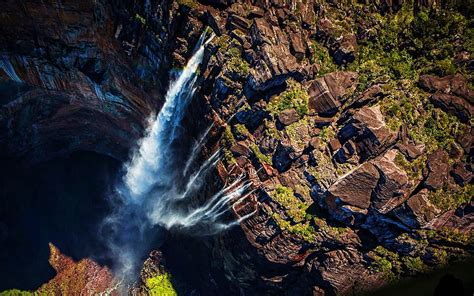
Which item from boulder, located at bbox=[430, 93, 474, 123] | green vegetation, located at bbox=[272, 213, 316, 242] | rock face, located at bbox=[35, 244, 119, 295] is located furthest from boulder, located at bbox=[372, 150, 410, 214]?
rock face, located at bbox=[35, 244, 119, 295]

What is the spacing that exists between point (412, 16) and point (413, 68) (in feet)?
8.02

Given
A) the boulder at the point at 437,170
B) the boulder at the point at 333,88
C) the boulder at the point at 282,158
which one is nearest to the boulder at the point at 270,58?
the boulder at the point at 333,88

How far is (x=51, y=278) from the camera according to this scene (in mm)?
25625

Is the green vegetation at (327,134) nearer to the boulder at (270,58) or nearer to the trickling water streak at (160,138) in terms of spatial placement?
the boulder at (270,58)

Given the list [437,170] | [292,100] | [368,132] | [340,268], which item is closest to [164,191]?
[292,100]

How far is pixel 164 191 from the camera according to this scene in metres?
25.9

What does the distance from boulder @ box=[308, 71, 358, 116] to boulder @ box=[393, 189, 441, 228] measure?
16.9 feet

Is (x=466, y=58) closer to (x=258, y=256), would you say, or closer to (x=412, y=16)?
(x=412, y=16)

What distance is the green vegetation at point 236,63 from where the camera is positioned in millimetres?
16938

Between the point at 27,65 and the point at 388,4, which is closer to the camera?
the point at 388,4

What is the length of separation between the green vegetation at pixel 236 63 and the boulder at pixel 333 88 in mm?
3549

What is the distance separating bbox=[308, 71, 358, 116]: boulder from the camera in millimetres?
16438

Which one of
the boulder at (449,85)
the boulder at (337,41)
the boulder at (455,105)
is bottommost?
the boulder at (455,105)

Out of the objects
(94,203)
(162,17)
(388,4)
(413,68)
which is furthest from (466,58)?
(94,203)
